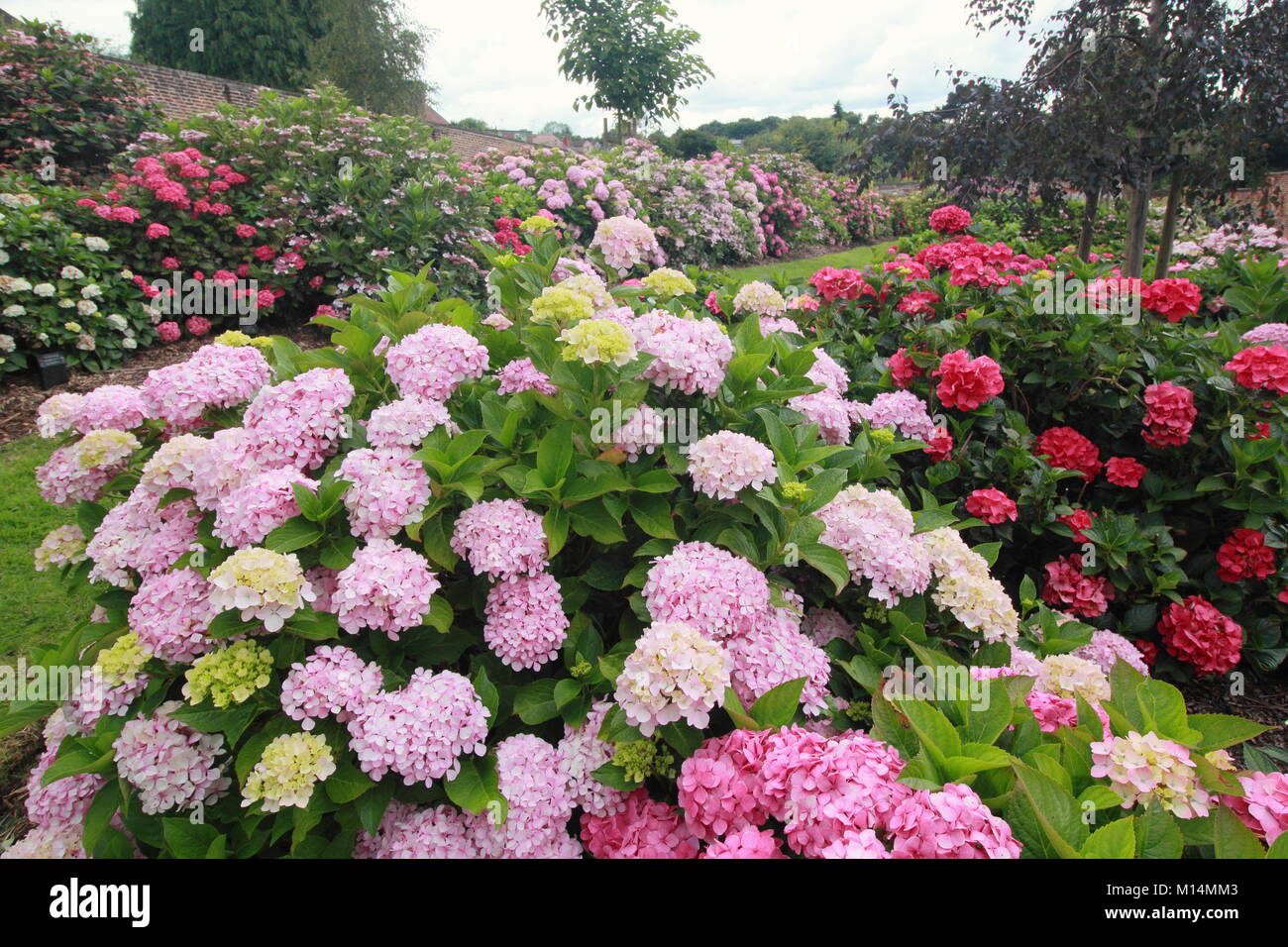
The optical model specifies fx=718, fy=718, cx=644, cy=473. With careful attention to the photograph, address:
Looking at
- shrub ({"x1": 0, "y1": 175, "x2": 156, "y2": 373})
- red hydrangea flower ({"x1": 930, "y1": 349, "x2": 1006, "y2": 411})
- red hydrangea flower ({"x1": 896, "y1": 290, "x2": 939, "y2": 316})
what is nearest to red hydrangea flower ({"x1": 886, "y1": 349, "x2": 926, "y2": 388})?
red hydrangea flower ({"x1": 930, "y1": 349, "x2": 1006, "y2": 411})

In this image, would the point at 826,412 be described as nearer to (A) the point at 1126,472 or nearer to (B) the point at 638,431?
A: (B) the point at 638,431

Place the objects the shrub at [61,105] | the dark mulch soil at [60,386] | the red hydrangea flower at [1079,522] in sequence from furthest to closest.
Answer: the shrub at [61,105], the dark mulch soil at [60,386], the red hydrangea flower at [1079,522]

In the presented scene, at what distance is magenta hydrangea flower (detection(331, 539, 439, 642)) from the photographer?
150 cm

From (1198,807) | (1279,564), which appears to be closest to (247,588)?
(1198,807)

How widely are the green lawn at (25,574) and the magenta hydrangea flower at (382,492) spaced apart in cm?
203

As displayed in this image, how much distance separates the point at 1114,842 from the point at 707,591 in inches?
32.4

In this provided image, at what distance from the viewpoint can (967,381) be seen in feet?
9.55

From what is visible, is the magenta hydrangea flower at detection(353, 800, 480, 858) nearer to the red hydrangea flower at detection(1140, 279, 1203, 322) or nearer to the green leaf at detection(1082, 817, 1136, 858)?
the green leaf at detection(1082, 817, 1136, 858)

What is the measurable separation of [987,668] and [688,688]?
817 mm

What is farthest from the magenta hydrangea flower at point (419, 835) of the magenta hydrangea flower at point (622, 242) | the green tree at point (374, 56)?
the green tree at point (374, 56)

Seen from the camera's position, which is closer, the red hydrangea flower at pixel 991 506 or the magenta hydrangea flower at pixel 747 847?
the magenta hydrangea flower at pixel 747 847

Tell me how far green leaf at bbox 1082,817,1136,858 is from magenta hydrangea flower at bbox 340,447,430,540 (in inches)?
54.4

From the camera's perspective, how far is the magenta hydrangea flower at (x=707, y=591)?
1578mm

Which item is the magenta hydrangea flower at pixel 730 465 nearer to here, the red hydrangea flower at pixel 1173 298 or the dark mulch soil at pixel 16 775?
the dark mulch soil at pixel 16 775
